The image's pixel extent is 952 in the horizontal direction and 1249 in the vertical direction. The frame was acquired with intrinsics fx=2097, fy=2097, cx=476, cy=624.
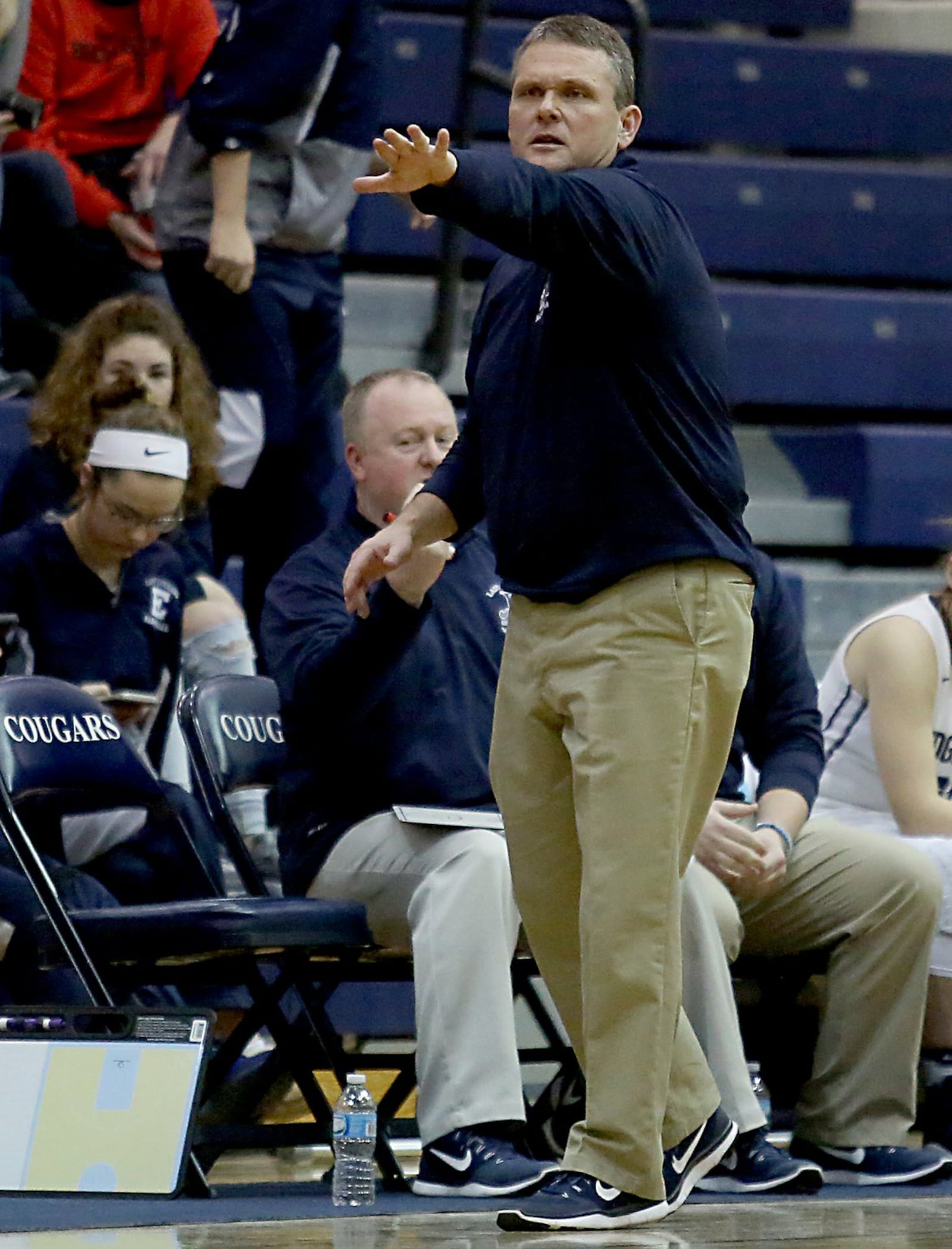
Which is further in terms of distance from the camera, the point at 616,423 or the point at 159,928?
the point at 159,928

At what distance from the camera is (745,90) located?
6.91m

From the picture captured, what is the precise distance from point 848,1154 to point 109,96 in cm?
Answer: 302

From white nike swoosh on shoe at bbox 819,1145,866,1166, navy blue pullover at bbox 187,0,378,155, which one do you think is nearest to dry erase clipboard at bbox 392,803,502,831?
white nike swoosh on shoe at bbox 819,1145,866,1166

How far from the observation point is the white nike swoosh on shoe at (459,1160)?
301 cm

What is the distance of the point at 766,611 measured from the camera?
3762 millimetres

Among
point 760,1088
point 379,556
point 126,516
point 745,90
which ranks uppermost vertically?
point 745,90

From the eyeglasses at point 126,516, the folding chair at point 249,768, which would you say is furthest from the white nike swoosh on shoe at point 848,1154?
the eyeglasses at point 126,516

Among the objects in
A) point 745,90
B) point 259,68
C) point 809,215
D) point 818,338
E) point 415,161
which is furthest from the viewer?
point 745,90

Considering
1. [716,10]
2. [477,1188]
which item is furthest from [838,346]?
[477,1188]

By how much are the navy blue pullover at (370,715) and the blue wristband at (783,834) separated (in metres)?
0.47

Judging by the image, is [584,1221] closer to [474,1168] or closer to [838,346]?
[474,1168]

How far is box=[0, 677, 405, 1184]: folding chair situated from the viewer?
3113 mm

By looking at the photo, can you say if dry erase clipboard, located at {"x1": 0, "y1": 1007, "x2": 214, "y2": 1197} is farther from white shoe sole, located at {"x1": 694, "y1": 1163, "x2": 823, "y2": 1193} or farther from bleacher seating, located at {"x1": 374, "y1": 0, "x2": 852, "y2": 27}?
bleacher seating, located at {"x1": 374, "y1": 0, "x2": 852, "y2": 27}

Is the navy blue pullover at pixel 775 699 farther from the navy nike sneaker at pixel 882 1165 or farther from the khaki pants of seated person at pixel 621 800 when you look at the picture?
the khaki pants of seated person at pixel 621 800
